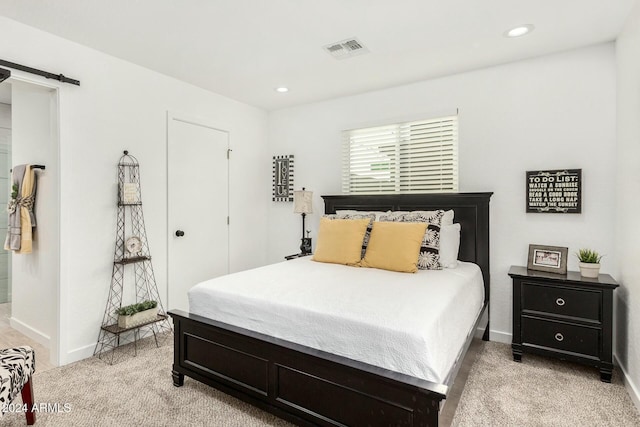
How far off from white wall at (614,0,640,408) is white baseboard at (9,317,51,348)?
460 centimetres

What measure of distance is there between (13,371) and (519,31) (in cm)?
384

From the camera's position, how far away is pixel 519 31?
8.39 ft

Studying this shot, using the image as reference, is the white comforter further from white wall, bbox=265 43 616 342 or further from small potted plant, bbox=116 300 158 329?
small potted plant, bbox=116 300 158 329

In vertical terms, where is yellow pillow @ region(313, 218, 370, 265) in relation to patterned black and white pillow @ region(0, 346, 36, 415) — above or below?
above

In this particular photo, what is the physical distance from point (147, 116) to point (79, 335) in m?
2.02

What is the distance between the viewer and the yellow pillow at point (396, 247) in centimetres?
275

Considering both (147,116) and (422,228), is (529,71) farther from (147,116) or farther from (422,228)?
(147,116)

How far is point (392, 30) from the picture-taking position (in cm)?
255

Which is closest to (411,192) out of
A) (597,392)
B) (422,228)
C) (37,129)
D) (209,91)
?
(422,228)

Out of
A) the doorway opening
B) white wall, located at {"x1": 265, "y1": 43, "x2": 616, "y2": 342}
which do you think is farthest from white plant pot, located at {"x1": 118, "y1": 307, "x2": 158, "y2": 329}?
white wall, located at {"x1": 265, "y1": 43, "x2": 616, "y2": 342}

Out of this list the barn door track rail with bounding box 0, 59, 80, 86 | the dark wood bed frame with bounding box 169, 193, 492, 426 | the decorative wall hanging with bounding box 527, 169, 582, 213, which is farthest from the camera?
the decorative wall hanging with bounding box 527, 169, 582, 213

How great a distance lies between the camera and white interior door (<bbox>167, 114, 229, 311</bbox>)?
11.6 ft

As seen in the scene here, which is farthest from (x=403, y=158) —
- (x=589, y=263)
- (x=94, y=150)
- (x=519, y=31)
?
(x=94, y=150)

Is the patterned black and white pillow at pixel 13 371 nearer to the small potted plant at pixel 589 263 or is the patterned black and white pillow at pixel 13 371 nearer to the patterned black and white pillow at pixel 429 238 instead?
the patterned black and white pillow at pixel 429 238
